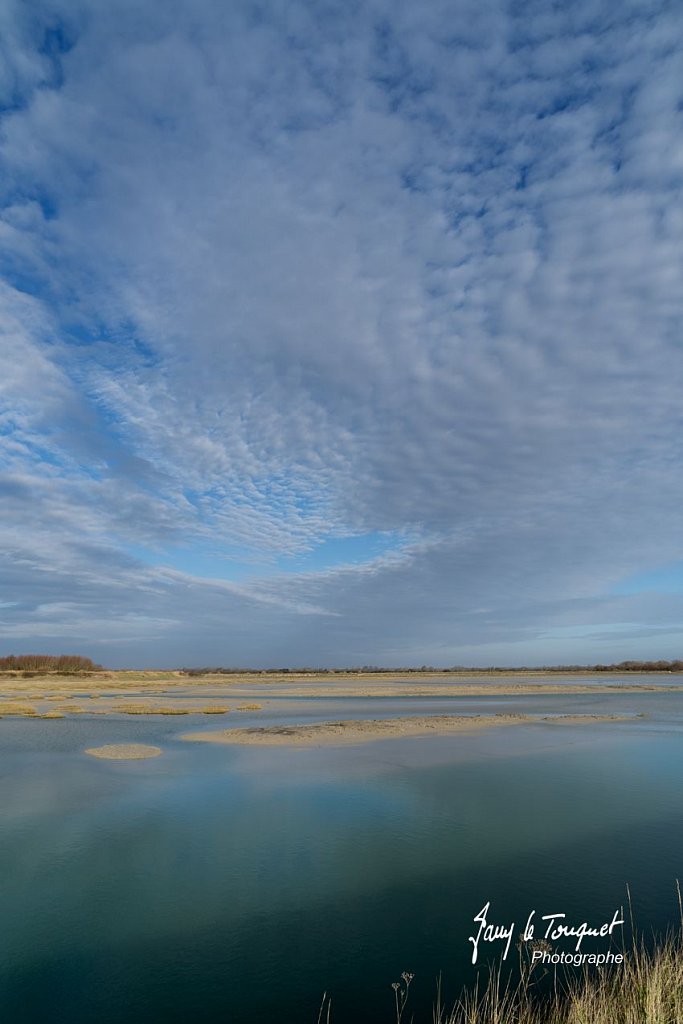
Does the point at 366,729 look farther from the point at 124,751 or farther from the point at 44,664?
the point at 44,664

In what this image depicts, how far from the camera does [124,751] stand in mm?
27906

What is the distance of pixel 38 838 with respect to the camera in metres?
15.0

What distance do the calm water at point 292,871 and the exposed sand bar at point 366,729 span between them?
20.2 ft

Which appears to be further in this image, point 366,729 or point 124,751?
point 366,729

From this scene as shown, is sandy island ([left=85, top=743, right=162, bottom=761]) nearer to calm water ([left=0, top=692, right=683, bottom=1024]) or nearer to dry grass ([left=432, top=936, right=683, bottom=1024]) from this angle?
calm water ([left=0, top=692, right=683, bottom=1024])

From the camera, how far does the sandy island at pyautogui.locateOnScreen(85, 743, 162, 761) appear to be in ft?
86.6

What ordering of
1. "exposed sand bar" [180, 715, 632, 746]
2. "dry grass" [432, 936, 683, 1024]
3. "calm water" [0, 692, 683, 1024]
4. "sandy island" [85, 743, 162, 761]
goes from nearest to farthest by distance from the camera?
"dry grass" [432, 936, 683, 1024]
"calm water" [0, 692, 683, 1024]
"sandy island" [85, 743, 162, 761]
"exposed sand bar" [180, 715, 632, 746]

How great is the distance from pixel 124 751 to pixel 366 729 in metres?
13.4

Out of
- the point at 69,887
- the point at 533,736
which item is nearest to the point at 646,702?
the point at 533,736

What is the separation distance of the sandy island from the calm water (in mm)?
1410

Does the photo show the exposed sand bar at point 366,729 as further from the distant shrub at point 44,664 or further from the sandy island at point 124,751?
the distant shrub at point 44,664
